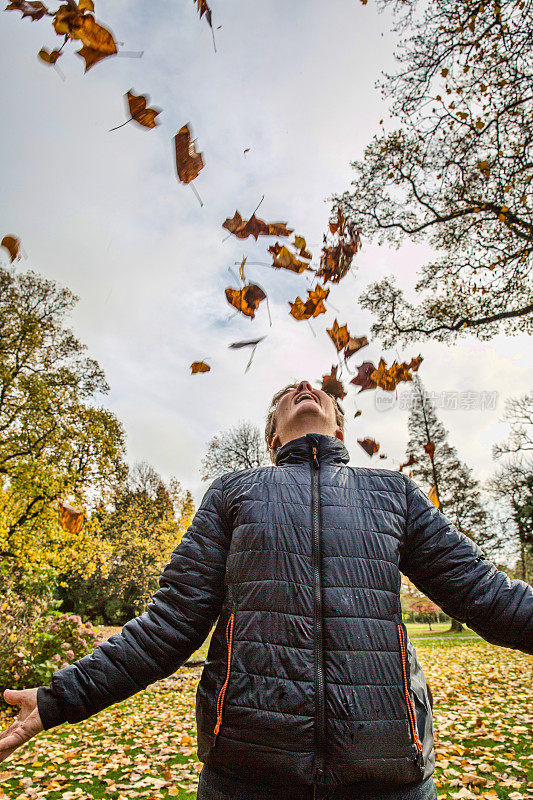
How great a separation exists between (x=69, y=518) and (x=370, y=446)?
12500mm

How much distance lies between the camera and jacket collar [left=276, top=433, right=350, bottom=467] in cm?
167

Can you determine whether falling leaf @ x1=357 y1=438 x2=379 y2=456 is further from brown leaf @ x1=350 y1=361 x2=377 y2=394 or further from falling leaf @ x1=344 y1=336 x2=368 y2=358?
falling leaf @ x1=344 y1=336 x2=368 y2=358

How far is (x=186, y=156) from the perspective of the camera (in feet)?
9.06

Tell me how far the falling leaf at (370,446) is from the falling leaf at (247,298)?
1.49 metres

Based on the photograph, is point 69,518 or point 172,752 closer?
point 172,752

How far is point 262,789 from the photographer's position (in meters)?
1.19

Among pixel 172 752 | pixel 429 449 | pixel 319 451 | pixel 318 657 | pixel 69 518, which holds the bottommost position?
pixel 172 752

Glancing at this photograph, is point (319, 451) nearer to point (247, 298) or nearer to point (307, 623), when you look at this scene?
point (307, 623)

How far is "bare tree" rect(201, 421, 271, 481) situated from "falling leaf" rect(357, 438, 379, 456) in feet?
58.5

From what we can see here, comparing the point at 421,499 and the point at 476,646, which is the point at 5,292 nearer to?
the point at 421,499

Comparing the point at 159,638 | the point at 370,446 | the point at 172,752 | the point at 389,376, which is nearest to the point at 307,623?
the point at 159,638

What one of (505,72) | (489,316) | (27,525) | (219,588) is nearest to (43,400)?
(27,525)

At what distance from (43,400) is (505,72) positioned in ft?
44.6

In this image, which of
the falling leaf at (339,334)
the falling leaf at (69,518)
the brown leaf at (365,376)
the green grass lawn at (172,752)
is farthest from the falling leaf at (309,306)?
the falling leaf at (69,518)
